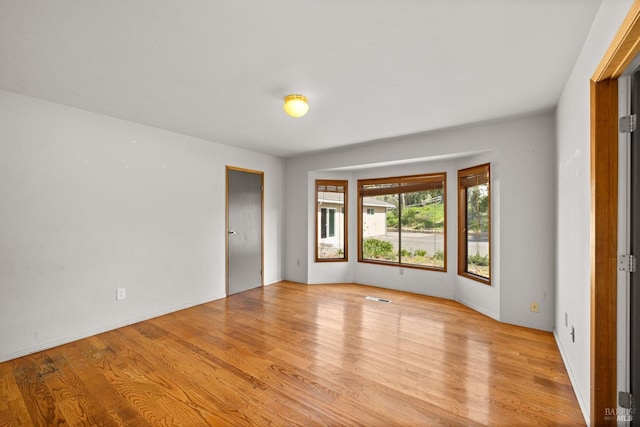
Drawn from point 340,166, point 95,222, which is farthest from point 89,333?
point 340,166

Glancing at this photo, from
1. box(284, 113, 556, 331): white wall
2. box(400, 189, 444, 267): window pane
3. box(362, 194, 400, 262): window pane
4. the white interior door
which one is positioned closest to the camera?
box(284, 113, 556, 331): white wall

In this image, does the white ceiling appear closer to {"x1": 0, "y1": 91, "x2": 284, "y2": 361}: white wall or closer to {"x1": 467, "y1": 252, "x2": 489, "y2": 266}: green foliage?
{"x1": 0, "y1": 91, "x2": 284, "y2": 361}: white wall

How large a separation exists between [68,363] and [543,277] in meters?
4.97

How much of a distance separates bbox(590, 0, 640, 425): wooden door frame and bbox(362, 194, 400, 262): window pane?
3.36 meters

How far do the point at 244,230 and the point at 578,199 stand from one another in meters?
4.37

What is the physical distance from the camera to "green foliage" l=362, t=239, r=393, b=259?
514 cm

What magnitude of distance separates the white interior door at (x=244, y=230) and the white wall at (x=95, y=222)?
220mm

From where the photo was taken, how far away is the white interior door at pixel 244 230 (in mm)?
4719

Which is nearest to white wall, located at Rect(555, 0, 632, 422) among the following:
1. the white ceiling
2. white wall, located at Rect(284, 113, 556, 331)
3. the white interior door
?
the white ceiling

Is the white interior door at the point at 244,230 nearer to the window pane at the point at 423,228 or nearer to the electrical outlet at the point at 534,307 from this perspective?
the window pane at the point at 423,228

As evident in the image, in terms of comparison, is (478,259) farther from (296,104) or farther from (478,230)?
(296,104)

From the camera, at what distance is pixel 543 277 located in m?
3.21

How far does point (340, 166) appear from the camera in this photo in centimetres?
503

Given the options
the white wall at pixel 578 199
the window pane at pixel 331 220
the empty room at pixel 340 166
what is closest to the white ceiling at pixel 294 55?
the empty room at pixel 340 166
